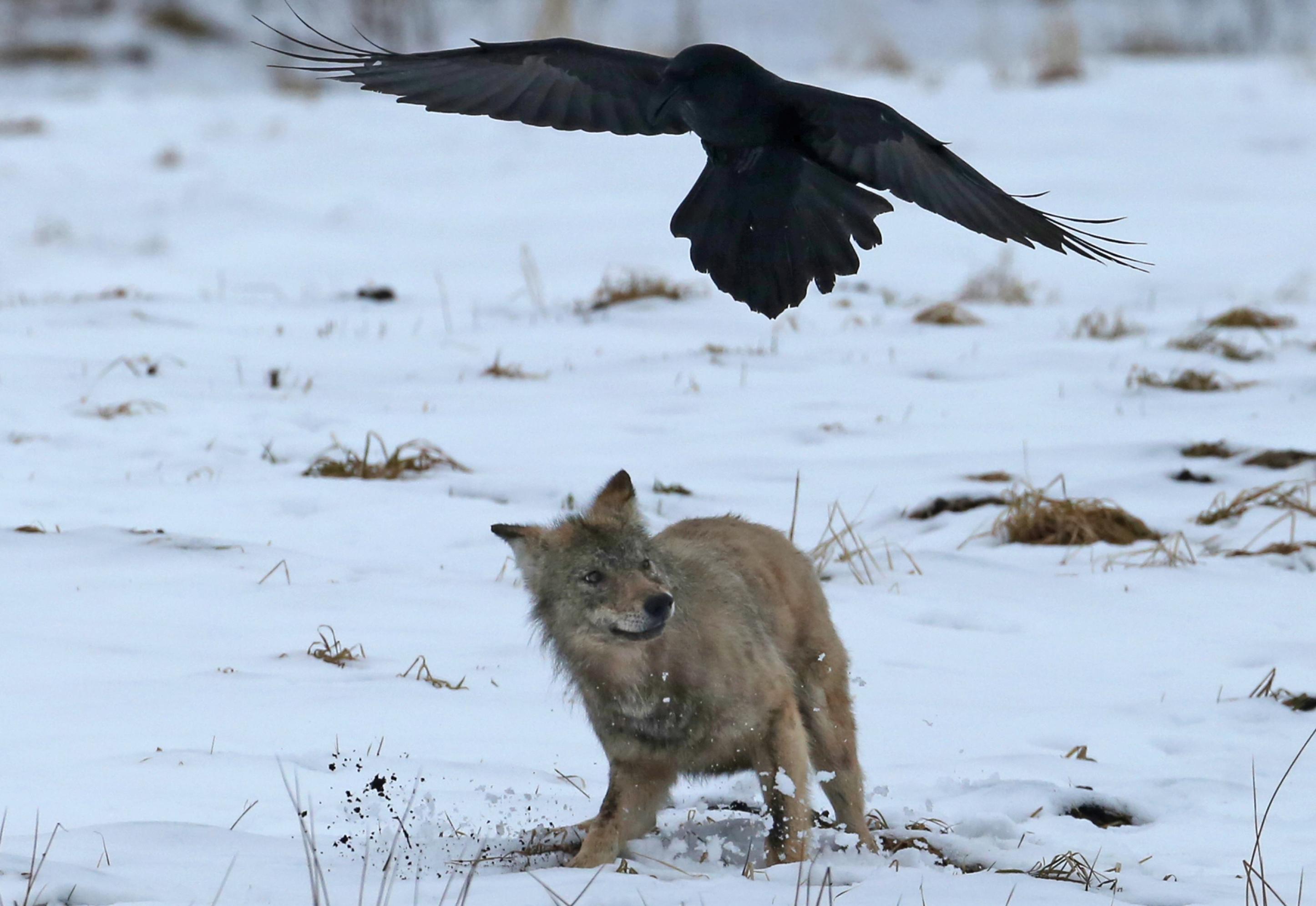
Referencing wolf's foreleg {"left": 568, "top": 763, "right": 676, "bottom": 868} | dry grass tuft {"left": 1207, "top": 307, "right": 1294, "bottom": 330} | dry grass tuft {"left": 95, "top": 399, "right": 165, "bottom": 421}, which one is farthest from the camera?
dry grass tuft {"left": 1207, "top": 307, "right": 1294, "bottom": 330}

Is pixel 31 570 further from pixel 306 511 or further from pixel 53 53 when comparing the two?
pixel 53 53

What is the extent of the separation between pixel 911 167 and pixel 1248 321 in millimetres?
8181

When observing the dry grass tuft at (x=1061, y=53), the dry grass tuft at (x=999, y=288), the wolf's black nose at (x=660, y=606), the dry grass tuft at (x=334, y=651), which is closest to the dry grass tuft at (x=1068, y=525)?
the dry grass tuft at (x=334, y=651)

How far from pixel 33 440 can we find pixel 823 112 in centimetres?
536

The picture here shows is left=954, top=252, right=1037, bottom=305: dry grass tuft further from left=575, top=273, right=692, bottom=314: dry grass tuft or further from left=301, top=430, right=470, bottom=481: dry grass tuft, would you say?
left=301, top=430, right=470, bottom=481: dry grass tuft

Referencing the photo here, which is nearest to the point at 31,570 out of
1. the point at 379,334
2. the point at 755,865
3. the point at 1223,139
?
the point at 755,865

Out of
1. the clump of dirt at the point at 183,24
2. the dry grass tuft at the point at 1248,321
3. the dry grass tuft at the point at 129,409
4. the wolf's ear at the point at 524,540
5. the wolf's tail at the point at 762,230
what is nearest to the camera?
the wolf's tail at the point at 762,230

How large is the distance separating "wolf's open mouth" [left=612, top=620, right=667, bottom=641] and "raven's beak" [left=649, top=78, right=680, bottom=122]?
136 cm

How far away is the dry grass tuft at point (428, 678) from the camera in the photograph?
4.42 meters

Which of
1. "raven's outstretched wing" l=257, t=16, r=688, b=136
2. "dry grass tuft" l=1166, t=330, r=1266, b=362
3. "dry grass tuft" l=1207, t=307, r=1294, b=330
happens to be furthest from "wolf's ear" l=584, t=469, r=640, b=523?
"dry grass tuft" l=1207, t=307, r=1294, b=330

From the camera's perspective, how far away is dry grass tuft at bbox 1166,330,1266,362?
29.3 ft

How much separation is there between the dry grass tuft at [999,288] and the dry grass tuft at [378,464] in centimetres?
575

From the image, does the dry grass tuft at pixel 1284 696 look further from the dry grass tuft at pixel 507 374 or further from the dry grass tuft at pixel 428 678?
the dry grass tuft at pixel 507 374

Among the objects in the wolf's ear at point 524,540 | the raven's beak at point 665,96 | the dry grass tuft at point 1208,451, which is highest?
the raven's beak at point 665,96
